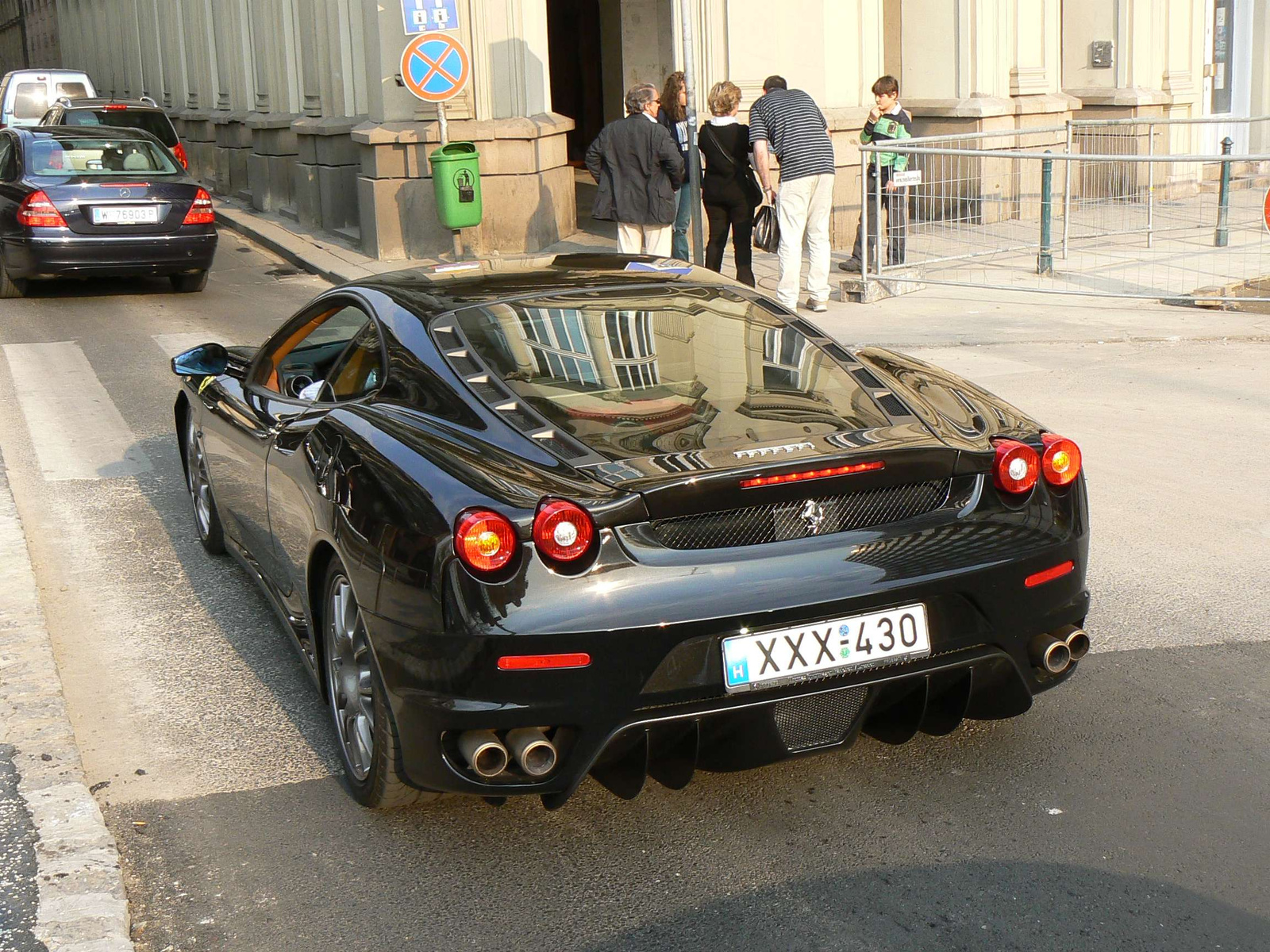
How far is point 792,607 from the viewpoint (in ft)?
11.9

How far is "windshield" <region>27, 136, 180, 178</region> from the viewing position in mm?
14703

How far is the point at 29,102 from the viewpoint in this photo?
29469 mm

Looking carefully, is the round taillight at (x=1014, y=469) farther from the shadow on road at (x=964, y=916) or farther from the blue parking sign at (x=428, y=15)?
the blue parking sign at (x=428, y=15)

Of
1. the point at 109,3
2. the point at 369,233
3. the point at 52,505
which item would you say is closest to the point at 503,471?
the point at 52,505

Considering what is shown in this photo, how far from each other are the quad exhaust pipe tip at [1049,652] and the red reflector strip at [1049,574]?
157 mm

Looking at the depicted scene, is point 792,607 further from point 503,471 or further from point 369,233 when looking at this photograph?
point 369,233

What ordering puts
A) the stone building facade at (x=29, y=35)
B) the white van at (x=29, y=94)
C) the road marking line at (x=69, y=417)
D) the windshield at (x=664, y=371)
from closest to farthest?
the windshield at (x=664, y=371), the road marking line at (x=69, y=417), the white van at (x=29, y=94), the stone building facade at (x=29, y=35)

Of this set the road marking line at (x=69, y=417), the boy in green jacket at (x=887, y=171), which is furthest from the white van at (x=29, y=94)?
the boy in green jacket at (x=887, y=171)

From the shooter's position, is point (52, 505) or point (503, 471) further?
point (52, 505)

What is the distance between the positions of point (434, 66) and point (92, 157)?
3.32m

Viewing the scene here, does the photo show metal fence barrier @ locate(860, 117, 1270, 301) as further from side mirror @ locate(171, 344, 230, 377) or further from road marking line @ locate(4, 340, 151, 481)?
side mirror @ locate(171, 344, 230, 377)

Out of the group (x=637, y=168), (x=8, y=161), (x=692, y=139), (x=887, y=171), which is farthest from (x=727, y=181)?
(x=8, y=161)

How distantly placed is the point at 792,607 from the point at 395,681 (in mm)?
960

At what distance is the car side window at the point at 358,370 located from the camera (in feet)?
15.3
